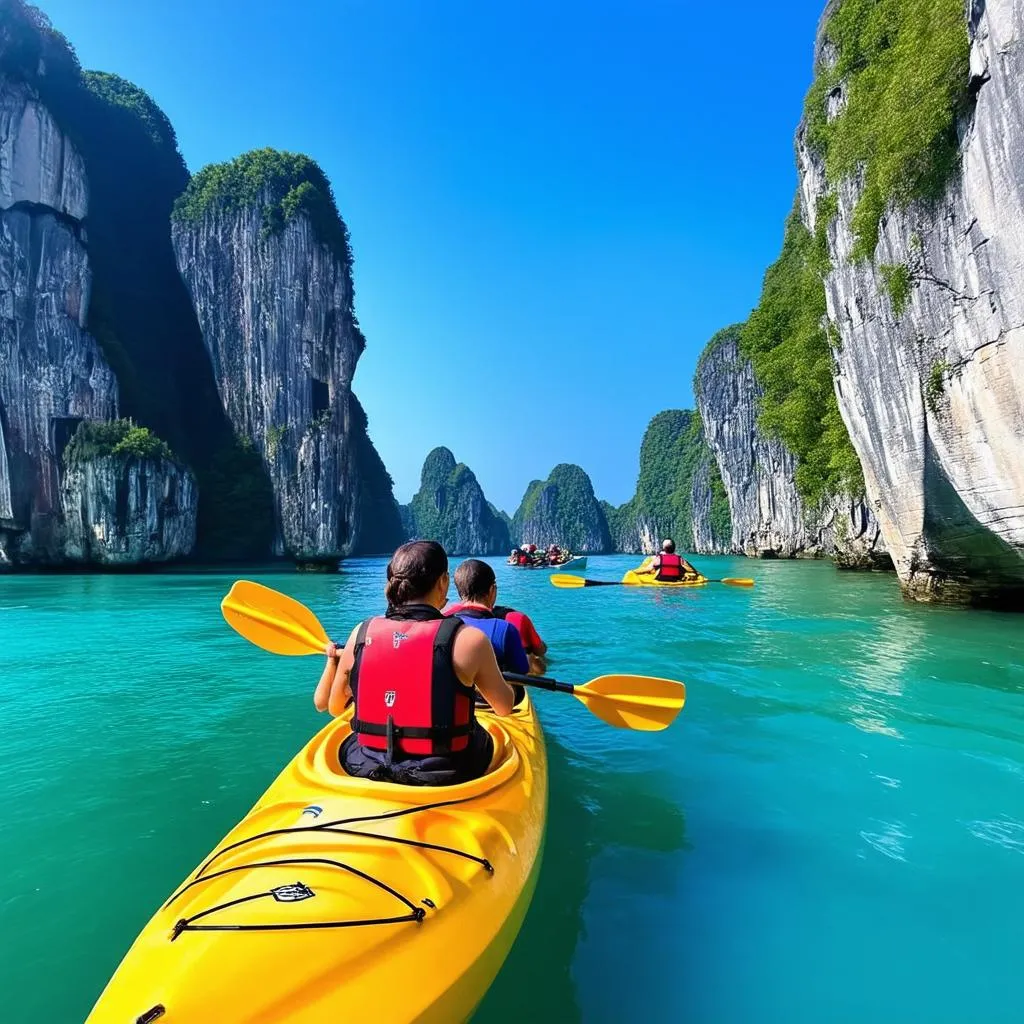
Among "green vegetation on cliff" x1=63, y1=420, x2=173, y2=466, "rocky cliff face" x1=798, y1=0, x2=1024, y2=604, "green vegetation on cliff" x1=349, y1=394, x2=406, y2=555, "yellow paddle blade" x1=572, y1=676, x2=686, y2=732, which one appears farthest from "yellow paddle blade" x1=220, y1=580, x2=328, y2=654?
"green vegetation on cliff" x1=349, y1=394, x2=406, y2=555

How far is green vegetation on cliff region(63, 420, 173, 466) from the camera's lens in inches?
1320

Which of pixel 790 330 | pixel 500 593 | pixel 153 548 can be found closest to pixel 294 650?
pixel 500 593

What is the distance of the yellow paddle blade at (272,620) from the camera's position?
4059 millimetres

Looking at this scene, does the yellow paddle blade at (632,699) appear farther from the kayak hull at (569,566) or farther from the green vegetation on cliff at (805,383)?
the kayak hull at (569,566)

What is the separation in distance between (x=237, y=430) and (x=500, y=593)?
3443 centimetres

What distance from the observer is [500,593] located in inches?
688

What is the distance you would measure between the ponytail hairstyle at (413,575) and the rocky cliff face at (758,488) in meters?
25.5

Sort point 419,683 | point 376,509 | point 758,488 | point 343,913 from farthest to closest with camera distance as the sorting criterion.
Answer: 1. point 376,509
2. point 758,488
3. point 419,683
4. point 343,913

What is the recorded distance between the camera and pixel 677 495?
85125 mm

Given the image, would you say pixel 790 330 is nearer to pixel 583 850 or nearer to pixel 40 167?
pixel 583 850

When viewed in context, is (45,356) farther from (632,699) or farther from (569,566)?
(632,699)

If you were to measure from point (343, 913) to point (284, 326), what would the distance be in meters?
46.6

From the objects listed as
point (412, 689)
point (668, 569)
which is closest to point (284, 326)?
point (668, 569)

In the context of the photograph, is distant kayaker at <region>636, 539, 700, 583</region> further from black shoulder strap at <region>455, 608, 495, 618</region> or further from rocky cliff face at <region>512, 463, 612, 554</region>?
rocky cliff face at <region>512, 463, 612, 554</region>
